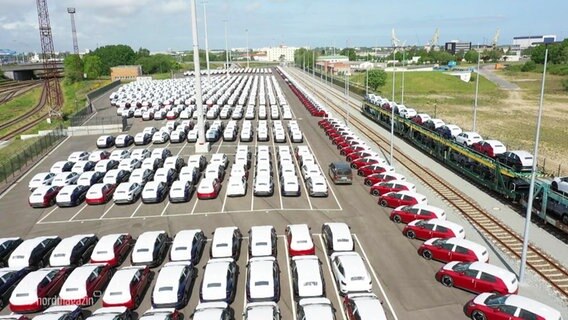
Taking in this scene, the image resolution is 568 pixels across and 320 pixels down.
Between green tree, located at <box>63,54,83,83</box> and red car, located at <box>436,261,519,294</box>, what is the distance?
13860cm

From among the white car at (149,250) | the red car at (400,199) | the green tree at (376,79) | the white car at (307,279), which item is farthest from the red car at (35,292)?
the green tree at (376,79)

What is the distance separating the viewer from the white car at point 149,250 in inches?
813

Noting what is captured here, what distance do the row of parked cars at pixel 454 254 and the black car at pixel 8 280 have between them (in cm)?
1891

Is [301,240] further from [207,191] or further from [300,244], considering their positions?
[207,191]

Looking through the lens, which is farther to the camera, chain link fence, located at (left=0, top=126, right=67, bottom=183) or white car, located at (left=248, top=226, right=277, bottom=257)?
chain link fence, located at (left=0, top=126, right=67, bottom=183)

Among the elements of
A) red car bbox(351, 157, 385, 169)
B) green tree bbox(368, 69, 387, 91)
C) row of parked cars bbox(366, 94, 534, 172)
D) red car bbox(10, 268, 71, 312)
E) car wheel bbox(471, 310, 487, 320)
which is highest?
green tree bbox(368, 69, 387, 91)

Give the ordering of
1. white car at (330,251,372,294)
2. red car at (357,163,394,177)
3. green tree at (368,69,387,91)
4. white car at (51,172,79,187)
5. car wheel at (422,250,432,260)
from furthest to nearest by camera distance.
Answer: green tree at (368,69,387,91) < red car at (357,163,394,177) < white car at (51,172,79,187) < car wheel at (422,250,432,260) < white car at (330,251,372,294)

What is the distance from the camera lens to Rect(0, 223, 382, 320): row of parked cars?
16.8 meters

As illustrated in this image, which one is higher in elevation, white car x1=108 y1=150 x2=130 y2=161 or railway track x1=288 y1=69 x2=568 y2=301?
white car x1=108 y1=150 x2=130 y2=161

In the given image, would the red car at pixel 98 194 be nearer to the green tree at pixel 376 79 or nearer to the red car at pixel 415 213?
the red car at pixel 415 213

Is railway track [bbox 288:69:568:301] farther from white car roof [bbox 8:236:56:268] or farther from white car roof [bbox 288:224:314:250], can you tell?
white car roof [bbox 8:236:56:268]

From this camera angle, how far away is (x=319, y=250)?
74.2 feet

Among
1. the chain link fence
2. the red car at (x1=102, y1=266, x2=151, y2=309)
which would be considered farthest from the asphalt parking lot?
the chain link fence

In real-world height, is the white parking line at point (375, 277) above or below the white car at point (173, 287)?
below
